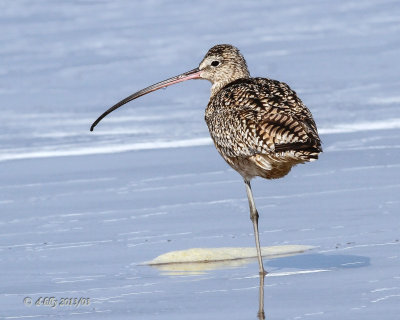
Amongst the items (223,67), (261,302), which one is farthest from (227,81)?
(261,302)

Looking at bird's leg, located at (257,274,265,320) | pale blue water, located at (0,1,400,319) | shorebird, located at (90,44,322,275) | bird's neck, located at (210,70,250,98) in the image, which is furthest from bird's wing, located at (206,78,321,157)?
bird's leg, located at (257,274,265,320)

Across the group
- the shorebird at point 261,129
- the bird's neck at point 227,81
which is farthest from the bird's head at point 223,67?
the shorebird at point 261,129

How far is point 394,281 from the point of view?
7160mm

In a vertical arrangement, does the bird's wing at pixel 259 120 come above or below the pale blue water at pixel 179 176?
above

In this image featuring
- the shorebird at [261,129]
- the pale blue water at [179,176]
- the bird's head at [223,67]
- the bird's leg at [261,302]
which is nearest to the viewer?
the bird's leg at [261,302]

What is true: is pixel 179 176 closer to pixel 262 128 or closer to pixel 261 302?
pixel 262 128

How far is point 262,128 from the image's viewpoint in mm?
8008

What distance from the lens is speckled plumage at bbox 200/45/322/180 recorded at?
306 inches

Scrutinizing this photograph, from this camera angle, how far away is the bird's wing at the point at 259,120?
7.80 m

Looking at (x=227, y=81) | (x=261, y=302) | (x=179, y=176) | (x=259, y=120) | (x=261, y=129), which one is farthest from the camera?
(x=179, y=176)

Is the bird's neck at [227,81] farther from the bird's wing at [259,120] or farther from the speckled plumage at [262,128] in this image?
the bird's wing at [259,120]

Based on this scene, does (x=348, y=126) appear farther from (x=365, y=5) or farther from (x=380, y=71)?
(x=365, y=5)

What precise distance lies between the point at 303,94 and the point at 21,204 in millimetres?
5011

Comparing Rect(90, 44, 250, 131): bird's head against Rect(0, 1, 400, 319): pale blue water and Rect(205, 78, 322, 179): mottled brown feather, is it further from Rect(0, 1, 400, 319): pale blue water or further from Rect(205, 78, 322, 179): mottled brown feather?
Rect(0, 1, 400, 319): pale blue water
